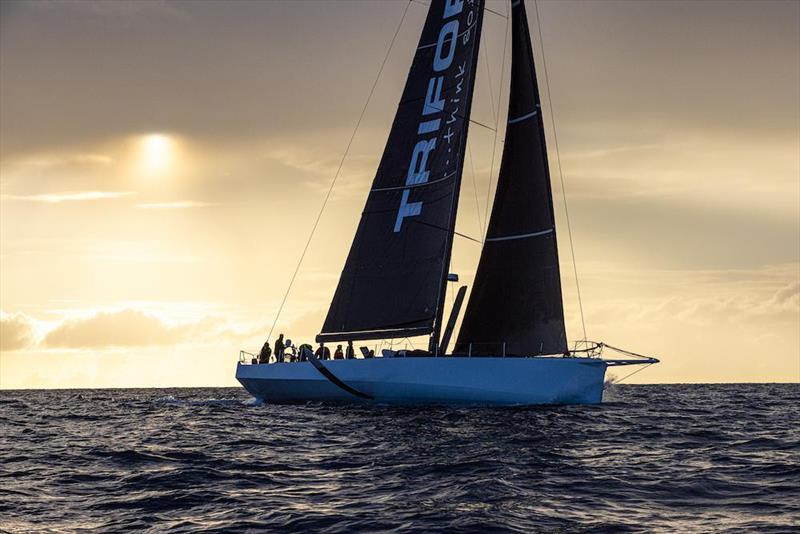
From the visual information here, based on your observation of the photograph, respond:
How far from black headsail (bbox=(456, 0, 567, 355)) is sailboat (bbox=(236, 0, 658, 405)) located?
0.11 feet

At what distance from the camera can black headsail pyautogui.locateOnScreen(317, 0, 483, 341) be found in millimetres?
29562

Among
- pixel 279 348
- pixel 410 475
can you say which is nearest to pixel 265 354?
pixel 279 348

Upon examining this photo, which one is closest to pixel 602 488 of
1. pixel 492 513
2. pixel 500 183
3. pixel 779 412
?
pixel 492 513

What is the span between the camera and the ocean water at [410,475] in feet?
36.9

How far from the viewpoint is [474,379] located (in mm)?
26406

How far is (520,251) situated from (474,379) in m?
4.76

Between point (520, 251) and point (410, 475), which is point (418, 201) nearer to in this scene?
point (520, 251)

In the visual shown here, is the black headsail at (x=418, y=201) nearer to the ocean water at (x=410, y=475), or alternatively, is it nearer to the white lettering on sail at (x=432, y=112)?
the white lettering on sail at (x=432, y=112)

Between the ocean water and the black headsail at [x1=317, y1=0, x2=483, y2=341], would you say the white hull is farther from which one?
the black headsail at [x1=317, y1=0, x2=483, y2=341]

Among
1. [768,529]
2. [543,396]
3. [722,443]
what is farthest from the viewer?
[543,396]

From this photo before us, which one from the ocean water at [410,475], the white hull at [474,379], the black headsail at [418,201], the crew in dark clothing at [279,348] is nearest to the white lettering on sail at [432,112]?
the black headsail at [418,201]

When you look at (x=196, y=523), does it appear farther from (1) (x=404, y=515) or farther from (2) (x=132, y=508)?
(1) (x=404, y=515)

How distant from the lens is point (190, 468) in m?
15.9

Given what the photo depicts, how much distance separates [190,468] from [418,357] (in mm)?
12051
